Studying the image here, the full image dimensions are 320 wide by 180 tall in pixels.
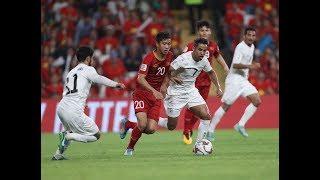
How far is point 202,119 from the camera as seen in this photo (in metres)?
13.9

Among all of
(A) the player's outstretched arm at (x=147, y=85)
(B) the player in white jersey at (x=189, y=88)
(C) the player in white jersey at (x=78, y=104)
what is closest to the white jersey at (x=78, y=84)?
(C) the player in white jersey at (x=78, y=104)

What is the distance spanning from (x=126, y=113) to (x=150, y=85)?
7063mm

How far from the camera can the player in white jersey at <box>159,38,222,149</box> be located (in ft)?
45.4

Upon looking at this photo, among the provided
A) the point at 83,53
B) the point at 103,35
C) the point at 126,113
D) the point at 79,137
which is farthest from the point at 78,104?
the point at 103,35

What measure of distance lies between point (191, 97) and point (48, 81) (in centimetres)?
1017

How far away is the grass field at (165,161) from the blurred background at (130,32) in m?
6.12

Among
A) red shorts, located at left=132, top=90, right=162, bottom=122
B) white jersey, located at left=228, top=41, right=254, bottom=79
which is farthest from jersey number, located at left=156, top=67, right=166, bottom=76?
white jersey, located at left=228, top=41, right=254, bottom=79

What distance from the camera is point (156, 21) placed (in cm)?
2539

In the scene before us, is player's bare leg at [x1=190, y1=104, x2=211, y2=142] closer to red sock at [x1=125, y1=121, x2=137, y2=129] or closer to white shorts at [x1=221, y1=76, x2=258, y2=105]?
red sock at [x1=125, y1=121, x2=137, y2=129]

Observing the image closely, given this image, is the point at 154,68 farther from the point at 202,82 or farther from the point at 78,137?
the point at 202,82

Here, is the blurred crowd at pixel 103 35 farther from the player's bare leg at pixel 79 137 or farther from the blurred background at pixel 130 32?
the player's bare leg at pixel 79 137

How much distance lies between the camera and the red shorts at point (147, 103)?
13.8 m
